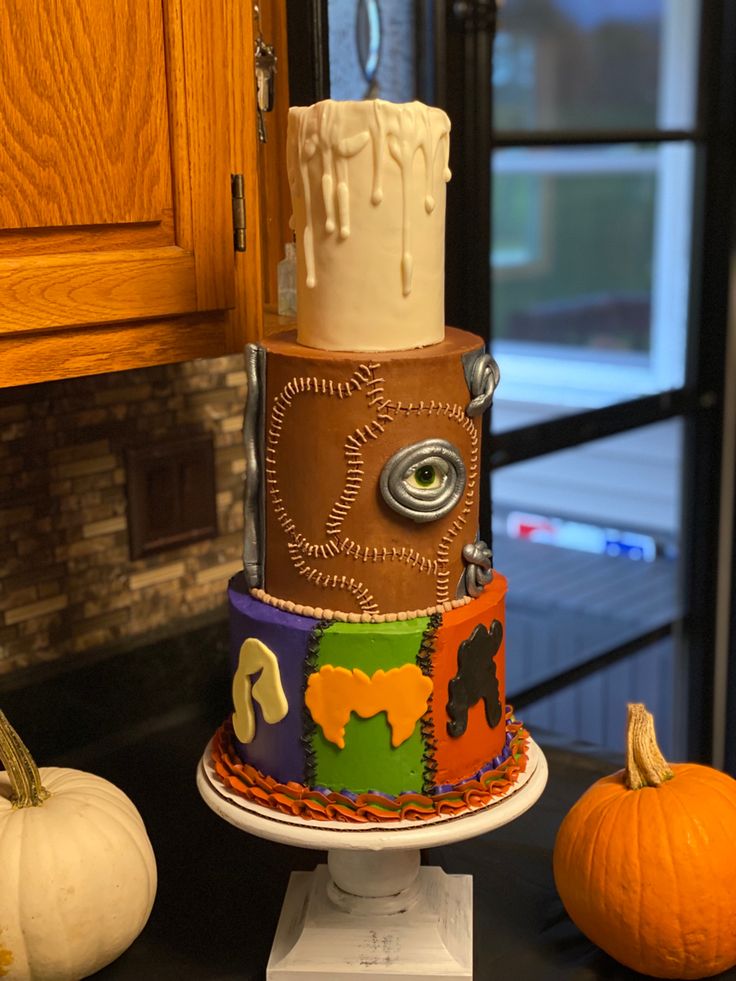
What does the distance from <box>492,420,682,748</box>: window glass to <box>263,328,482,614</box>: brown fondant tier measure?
133 centimetres

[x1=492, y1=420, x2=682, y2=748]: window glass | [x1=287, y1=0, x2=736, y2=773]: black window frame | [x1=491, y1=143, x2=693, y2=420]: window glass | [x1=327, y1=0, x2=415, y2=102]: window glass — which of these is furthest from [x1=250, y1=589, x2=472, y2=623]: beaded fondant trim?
[x1=491, y1=143, x2=693, y2=420]: window glass

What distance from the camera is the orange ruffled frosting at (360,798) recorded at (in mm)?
937

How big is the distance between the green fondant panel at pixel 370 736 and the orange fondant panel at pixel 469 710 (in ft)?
0.06

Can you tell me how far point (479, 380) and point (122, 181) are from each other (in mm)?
332

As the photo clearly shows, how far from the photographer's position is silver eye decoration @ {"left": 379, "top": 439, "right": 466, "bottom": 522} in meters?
0.93

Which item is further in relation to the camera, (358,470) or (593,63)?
(593,63)

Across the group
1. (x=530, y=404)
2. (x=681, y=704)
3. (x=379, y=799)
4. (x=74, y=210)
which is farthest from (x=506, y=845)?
(x=530, y=404)

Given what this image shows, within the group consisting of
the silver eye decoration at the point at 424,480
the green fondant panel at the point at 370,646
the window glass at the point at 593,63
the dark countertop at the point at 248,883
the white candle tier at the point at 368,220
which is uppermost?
the window glass at the point at 593,63

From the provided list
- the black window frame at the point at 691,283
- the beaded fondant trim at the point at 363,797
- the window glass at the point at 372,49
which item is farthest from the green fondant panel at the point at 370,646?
the window glass at the point at 372,49

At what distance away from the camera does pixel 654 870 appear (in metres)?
0.96

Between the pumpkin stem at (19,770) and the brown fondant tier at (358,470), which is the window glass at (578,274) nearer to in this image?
the brown fondant tier at (358,470)

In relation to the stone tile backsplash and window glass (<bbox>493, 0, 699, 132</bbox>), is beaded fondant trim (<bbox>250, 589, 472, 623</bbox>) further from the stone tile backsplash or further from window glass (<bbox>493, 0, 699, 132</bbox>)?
window glass (<bbox>493, 0, 699, 132</bbox>)

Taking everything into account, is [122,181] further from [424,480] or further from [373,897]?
[373,897]

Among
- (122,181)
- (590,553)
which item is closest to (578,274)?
(590,553)
